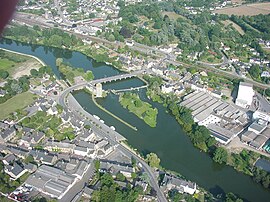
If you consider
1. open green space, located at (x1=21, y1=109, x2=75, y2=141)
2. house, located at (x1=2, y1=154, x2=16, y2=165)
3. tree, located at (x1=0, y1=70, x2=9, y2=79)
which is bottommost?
open green space, located at (x1=21, y1=109, x2=75, y2=141)

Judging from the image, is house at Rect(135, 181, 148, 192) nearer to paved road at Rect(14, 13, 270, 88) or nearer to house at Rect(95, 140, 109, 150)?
house at Rect(95, 140, 109, 150)

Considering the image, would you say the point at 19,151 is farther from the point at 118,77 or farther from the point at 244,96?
the point at 244,96

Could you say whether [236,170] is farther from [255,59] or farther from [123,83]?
[255,59]

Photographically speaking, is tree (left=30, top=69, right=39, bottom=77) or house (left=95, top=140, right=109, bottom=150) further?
tree (left=30, top=69, right=39, bottom=77)

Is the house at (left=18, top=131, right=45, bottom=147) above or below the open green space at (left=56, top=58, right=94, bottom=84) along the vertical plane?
above

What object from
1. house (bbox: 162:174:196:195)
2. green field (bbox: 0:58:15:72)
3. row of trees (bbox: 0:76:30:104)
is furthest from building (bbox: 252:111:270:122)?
green field (bbox: 0:58:15:72)

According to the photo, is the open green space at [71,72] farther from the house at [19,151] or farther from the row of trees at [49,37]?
the house at [19,151]

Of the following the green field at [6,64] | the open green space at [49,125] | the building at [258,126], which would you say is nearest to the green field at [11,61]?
the green field at [6,64]
